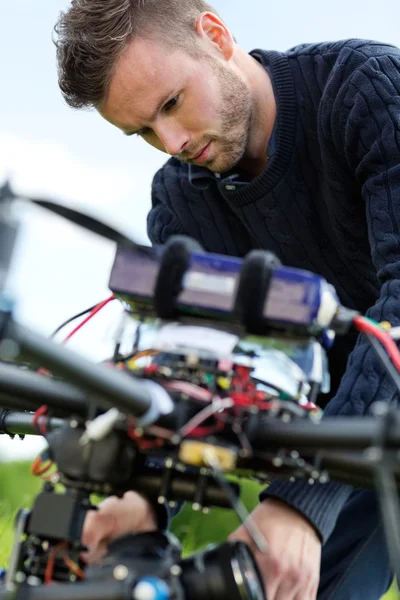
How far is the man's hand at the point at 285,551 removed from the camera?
3.87 feet

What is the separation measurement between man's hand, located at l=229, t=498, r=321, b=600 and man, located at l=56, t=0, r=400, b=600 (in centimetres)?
67

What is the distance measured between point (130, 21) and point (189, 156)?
15.1 inches

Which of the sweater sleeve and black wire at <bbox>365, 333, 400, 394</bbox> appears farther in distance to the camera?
the sweater sleeve

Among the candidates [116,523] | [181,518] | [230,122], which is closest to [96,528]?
[116,523]

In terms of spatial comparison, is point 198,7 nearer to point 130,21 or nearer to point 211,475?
point 130,21

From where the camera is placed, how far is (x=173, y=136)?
7.25 feet

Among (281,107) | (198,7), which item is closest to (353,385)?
(281,107)

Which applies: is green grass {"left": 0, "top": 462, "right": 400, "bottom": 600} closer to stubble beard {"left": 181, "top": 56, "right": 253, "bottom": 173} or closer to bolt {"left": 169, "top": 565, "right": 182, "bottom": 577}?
bolt {"left": 169, "top": 565, "right": 182, "bottom": 577}

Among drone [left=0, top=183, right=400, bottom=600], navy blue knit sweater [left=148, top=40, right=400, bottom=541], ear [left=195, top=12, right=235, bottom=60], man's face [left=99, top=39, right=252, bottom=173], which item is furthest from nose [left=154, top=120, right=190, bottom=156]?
drone [left=0, top=183, right=400, bottom=600]

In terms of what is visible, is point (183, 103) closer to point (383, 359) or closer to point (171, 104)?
point (171, 104)

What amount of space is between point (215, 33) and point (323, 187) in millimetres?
583

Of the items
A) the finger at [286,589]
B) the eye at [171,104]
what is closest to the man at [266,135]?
the eye at [171,104]

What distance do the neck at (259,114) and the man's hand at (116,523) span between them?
135cm

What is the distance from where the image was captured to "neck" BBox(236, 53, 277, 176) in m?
2.33
